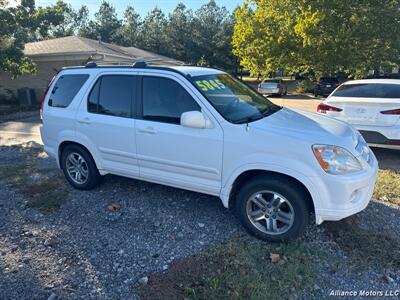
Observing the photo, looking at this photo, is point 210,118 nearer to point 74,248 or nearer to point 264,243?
point 264,243

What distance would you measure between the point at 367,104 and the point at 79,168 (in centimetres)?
540

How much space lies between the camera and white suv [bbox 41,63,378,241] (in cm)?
331

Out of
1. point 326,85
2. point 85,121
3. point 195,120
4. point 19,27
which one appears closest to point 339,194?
point 195,120

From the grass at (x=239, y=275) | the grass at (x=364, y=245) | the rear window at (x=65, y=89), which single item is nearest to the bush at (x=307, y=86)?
the rear window at (x=65, y=89)

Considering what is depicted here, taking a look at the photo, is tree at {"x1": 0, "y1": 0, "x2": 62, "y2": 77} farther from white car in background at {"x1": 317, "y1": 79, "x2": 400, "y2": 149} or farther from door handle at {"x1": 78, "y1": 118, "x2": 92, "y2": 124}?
white car in background at {"x1": 317, "y1": 79, "x2": 400, "y2": 149}

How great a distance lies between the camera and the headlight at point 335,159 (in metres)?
3.24

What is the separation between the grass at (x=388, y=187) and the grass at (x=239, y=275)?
1952 millimetres

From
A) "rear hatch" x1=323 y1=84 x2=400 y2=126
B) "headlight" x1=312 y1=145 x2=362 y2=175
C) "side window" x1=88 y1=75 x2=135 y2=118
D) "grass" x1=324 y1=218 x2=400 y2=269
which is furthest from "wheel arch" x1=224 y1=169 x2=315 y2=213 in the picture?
"rear hatch" x1=323 y1=84 x2=400 y2=126

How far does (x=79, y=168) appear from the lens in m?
5.09

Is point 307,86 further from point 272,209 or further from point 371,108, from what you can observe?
point 272,209

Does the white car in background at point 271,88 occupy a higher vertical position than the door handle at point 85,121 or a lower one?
lower

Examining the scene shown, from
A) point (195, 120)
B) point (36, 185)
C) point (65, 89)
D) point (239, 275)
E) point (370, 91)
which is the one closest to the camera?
point (239, 275)

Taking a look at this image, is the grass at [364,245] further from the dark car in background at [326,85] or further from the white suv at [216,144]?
the dark car in background at [326,85]

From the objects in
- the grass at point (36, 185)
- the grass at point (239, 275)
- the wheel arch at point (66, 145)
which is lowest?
the grass at point (36, 185)
